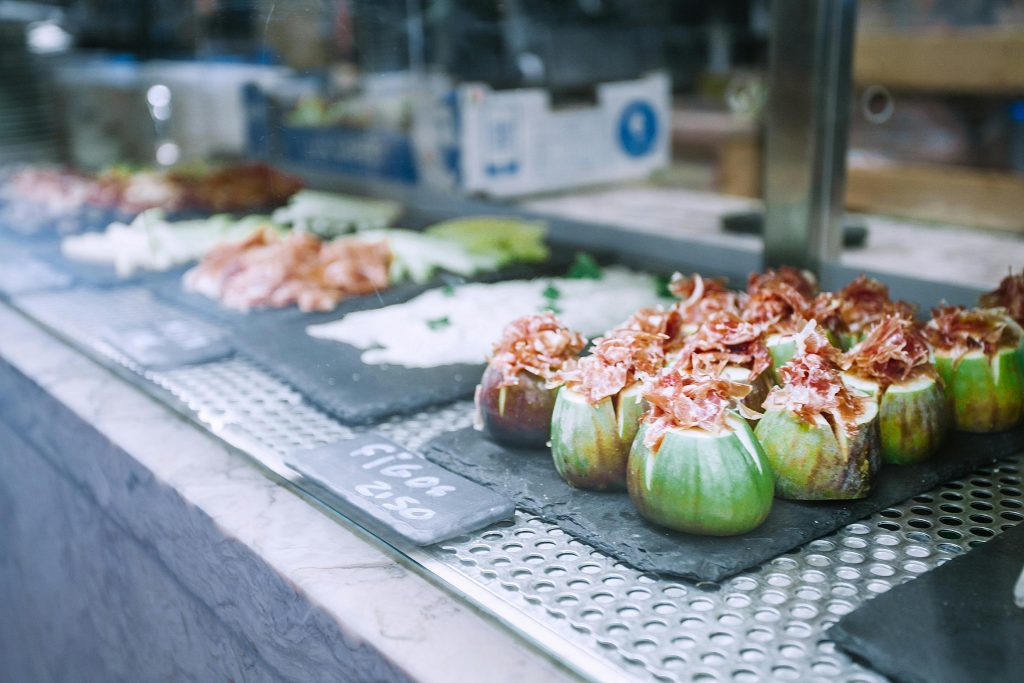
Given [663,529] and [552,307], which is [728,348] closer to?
[663,529]

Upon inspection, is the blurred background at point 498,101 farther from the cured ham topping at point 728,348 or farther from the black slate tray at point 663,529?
the cured ham topping at point 728,348

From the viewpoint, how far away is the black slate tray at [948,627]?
2.92 ft

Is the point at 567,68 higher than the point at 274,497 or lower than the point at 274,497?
higher

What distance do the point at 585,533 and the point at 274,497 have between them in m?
0.47

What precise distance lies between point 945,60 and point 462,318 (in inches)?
137

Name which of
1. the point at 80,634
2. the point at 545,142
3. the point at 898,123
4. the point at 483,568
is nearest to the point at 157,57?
the point at 545,142

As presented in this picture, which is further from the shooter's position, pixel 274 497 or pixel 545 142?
pixel 545 142

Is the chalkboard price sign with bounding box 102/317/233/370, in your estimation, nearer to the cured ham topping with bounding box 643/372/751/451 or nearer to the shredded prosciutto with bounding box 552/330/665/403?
the shredded prosciutto with bounding box 552/330/665/403

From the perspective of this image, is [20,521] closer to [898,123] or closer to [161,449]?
[161,449]

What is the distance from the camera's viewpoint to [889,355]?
51.0 inches

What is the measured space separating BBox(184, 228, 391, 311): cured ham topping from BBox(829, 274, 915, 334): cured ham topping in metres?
0.91

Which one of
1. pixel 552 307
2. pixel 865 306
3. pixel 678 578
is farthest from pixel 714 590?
pixel 552 307

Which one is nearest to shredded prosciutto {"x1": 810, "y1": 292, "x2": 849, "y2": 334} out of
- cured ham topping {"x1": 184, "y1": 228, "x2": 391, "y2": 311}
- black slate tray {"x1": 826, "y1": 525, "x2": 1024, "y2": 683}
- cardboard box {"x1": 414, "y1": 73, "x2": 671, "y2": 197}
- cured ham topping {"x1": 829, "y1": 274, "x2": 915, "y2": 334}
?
cured ham topping {"x1": 829, "y1": 274, "x2": 915, "y2": 334}

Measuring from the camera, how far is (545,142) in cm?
323
